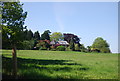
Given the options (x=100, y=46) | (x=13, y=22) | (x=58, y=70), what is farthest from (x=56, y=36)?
(x=13, y=22)

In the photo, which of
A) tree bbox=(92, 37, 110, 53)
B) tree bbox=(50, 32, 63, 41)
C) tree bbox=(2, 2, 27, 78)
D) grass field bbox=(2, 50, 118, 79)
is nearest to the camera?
tree bbox=(2, 2, 27, 78)

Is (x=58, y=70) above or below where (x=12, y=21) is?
below

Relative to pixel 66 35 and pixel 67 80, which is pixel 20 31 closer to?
pixel 67 80

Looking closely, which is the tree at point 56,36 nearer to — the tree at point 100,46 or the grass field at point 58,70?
the tree at point 100,46

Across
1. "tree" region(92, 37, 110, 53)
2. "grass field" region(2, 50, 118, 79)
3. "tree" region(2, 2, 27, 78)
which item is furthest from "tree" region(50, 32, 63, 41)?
"tree" region(2, 2, 27, 78)

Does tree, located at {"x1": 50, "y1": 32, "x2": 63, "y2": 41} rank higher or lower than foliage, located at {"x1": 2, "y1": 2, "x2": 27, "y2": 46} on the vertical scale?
higher

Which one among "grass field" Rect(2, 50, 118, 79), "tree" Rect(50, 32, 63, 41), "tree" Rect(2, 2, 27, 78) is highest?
"tree" Rect(50, 32, 63, 41)

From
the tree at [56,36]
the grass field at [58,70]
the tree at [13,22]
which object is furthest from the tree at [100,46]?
the tree at [13,22]

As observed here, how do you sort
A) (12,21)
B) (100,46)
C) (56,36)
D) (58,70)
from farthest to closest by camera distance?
(100,46)
(56,36)
(58,70)
(12,21)

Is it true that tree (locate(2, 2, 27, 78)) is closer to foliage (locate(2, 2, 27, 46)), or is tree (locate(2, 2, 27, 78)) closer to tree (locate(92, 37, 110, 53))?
foliage (locate(2, 2, 27, 46))

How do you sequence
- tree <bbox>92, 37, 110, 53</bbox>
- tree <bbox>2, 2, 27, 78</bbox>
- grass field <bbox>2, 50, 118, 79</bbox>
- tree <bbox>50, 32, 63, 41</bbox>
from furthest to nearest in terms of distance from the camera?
tree <bbox>92, 37, 110, 53</bbox>
tree <bbox>50, 32, 63, 41</bbox>
grass field <bbox>2, 50, 118, 79</bbox>
tree <bbox>2, 2, 27, 78</bbox>

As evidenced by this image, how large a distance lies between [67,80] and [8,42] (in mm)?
2634

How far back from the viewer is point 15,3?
20.1 feet

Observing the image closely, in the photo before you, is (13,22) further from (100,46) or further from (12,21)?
(100,46)
